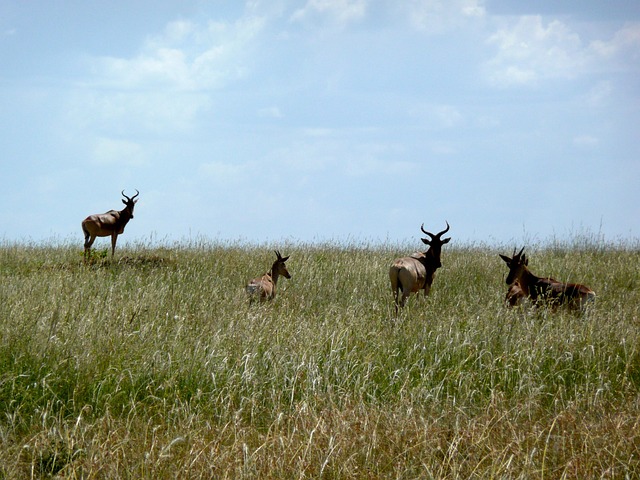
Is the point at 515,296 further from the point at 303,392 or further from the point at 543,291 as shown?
the point at 303,392

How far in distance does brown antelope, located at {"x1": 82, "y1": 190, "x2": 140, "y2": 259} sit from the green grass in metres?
9.35

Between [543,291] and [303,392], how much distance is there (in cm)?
638

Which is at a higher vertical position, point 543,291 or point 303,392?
point 543,291

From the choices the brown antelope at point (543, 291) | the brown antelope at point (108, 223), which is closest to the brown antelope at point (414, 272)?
the brown antelope at point (543, 291)

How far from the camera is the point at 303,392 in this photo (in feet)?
22.5

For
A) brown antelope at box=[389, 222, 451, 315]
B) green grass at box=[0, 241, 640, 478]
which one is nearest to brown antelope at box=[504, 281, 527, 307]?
green grass at box=[0, 241, 640, 478]

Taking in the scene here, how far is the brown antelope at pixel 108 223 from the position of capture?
21109mm

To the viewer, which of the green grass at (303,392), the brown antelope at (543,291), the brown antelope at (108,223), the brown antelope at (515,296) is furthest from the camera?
the brown antelope at (108,223)

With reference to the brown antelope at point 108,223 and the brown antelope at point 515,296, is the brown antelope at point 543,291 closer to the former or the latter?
the brown antelope at point 515,296

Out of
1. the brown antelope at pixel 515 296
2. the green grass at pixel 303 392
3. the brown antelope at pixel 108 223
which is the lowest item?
the green grass at pixel 303 392

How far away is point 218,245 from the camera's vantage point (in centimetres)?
2083

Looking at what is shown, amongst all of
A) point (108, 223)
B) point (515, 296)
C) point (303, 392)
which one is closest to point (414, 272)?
point (515, 296)

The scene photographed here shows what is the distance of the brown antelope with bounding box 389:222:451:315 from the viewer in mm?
12875

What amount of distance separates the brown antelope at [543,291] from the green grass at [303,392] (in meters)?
0.70
